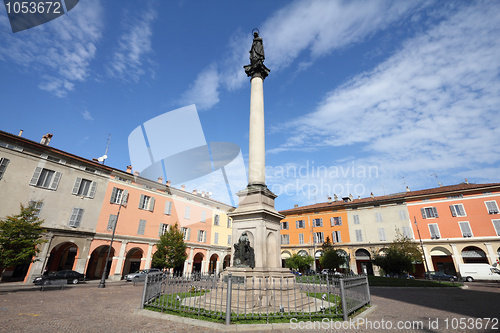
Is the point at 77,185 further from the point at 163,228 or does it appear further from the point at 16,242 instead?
the point at 163,228

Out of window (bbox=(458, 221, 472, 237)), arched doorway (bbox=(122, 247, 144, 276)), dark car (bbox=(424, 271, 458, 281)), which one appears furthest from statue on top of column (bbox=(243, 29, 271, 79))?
window (bbox=(458, 221, 472, 237))

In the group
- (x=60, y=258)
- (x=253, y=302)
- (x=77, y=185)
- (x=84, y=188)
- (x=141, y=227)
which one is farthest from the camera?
(x=141, y=227)

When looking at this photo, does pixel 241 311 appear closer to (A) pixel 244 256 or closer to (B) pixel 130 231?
(A) pixel 244 256

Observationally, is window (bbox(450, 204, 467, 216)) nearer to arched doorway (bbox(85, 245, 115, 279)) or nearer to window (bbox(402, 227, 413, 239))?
window (bbox(402, 227, 413, 239))

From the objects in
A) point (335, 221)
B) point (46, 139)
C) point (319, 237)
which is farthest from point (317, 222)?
point (46, 139)

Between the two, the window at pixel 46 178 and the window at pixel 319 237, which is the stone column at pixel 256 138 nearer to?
the window at pixel 46 178

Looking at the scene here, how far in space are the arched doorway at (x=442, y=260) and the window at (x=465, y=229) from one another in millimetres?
2902

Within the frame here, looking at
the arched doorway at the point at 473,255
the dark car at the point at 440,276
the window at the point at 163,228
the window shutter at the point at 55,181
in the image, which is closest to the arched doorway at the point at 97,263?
the window at the point at 163,228

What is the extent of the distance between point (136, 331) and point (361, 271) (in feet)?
119

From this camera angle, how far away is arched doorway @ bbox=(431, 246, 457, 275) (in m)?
28.9

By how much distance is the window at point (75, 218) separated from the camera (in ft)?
70.7

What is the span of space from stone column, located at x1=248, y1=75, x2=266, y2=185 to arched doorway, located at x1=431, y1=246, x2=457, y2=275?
3134 cm

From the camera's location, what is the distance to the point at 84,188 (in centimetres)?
2311

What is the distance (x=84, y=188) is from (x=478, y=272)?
4252cm
